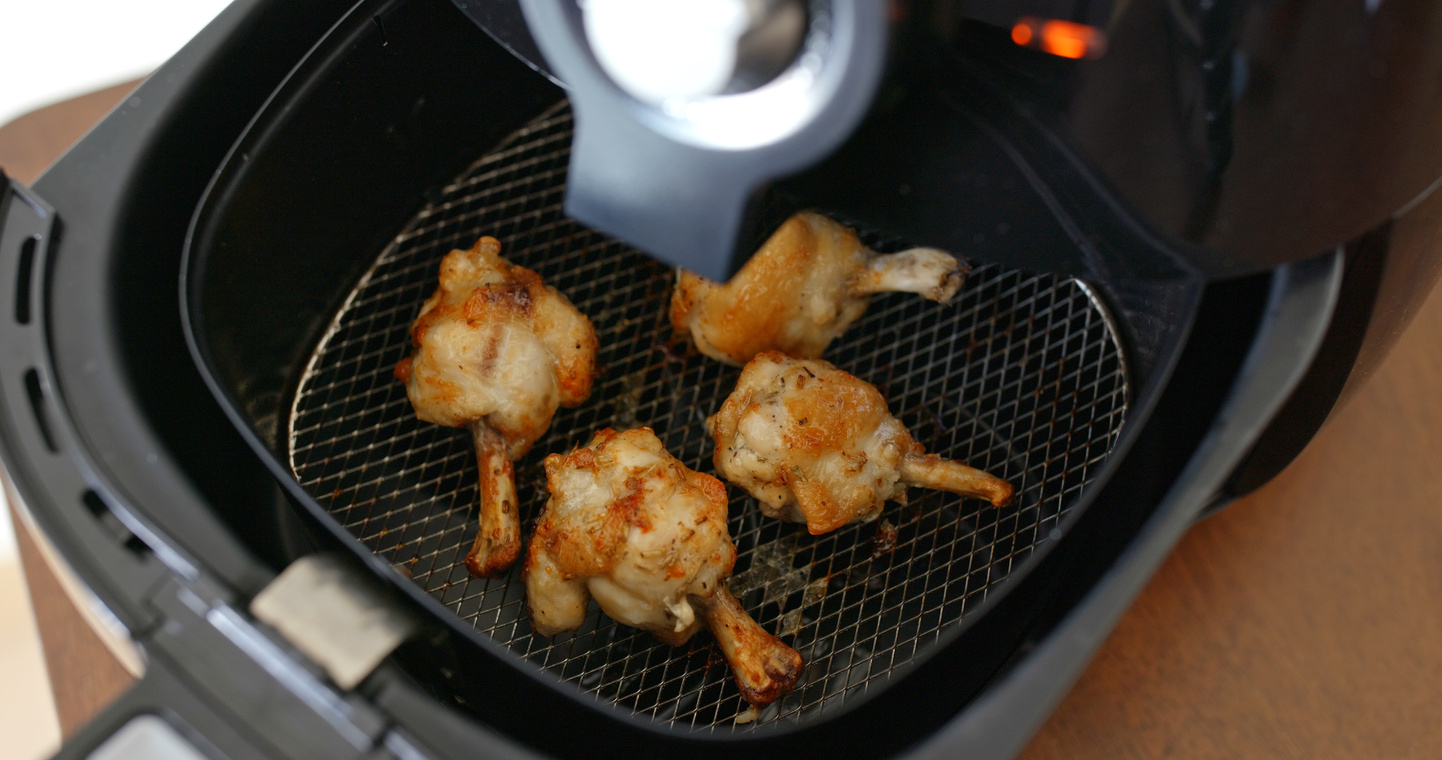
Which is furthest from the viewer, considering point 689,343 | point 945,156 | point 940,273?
point 689,343

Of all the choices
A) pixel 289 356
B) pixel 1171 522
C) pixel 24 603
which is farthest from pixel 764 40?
pixel 24 603

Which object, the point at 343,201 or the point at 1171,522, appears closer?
the point at 1171,522

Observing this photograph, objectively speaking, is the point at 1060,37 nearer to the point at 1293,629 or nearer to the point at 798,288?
the point at 798,288

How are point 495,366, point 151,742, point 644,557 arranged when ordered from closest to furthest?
point 151,742 < point 644,557 < point 495,366

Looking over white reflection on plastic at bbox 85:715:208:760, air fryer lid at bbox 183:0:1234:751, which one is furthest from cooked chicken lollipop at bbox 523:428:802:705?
white reflection on plastic at bbox 85:715:208:760

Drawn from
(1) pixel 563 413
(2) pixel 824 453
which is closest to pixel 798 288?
(2) pixel 824 453

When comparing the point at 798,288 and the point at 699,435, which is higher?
the point at 798,288

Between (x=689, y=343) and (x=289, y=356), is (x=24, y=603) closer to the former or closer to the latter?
(x=289, y=356)

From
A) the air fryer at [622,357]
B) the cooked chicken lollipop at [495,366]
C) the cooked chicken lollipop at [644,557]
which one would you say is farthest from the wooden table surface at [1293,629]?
the cooked chicken lollipop at [495,366]
